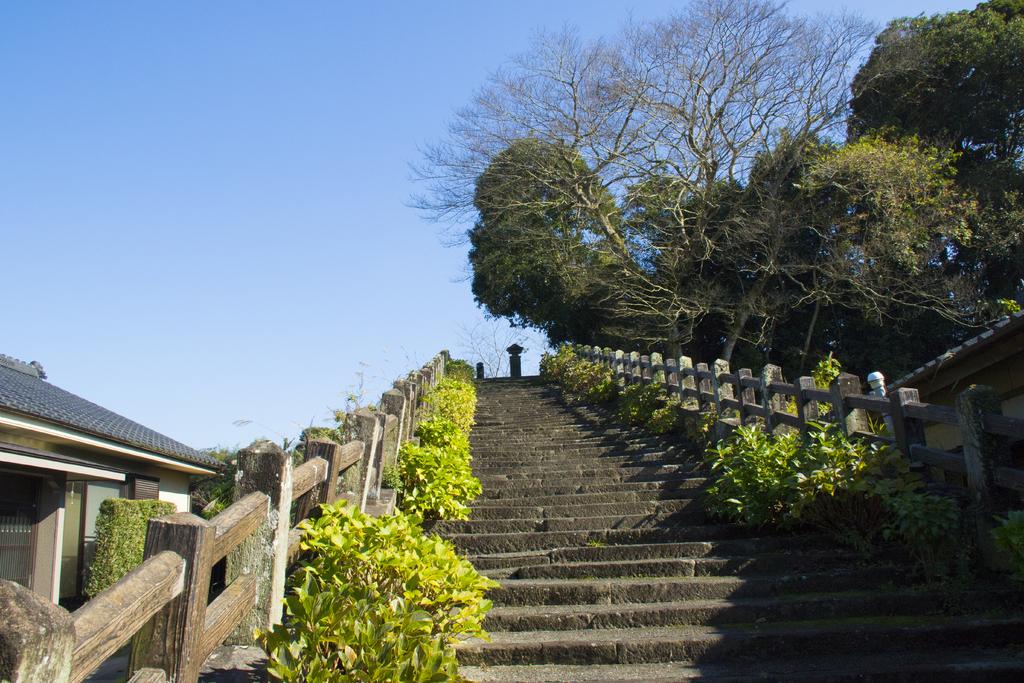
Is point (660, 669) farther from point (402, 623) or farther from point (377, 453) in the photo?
point (377, 453)

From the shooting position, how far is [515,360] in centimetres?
3008

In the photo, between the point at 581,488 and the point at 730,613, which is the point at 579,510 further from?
the point at 730,613

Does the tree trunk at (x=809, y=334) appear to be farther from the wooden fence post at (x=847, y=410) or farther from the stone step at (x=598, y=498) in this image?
the wooden fence post at (x=847, y=410)

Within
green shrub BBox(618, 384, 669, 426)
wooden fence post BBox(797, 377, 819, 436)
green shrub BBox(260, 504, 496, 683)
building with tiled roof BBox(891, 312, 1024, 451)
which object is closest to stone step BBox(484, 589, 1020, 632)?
green shrub BBox(260, 504, 496, 683)

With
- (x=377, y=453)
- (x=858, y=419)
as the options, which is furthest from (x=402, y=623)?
(x=858, y=419)

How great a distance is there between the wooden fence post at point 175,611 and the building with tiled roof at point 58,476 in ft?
20.7

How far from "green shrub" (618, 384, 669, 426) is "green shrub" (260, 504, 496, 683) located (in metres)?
9.45

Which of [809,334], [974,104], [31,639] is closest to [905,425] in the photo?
[31,639]

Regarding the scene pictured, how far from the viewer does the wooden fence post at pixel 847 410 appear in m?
8.19

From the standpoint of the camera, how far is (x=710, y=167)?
23.1m

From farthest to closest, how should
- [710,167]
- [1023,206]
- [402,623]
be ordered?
1. [710,167]
2. [1023,206]
3. [402,623]

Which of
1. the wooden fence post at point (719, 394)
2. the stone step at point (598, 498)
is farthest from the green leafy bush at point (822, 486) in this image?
the wooden fence post at point (719, 394)

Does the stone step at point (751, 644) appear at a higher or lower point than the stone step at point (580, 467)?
lower

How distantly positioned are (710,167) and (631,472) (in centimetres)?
1445
